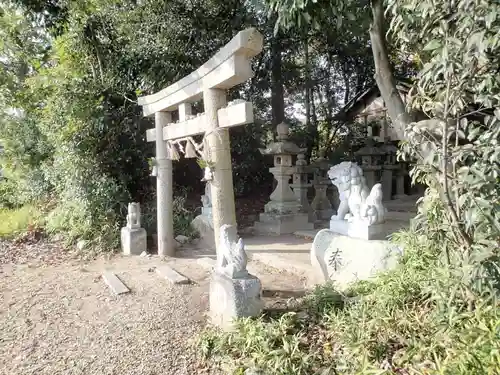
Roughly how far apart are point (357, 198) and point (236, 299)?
227 cm

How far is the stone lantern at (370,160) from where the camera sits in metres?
9.90

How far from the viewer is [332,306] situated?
3.68 metres

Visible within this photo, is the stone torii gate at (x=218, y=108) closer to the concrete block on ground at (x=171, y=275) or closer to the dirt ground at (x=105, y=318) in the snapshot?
the concrete block on ground at (x=171, y=275)

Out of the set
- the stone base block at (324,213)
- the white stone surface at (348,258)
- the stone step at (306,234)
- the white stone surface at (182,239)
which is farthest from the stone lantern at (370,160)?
the white stone surface at (348,258)

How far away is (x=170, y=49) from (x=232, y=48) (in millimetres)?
4740

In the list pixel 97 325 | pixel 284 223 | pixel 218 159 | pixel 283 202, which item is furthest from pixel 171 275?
pixel 283 202

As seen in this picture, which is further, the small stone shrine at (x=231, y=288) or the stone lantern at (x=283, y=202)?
the stone lantern at (x=283, y=202)

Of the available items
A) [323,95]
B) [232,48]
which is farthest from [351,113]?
[232,48]

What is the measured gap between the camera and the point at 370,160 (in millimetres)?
10016

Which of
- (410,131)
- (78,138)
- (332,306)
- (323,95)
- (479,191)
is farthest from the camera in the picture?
(323,95)

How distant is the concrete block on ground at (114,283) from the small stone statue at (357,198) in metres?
2.96

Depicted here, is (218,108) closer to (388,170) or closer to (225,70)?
(225,70)

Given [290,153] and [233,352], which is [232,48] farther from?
[290,153]

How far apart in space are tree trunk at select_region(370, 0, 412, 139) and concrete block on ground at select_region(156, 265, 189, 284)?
3.30m
